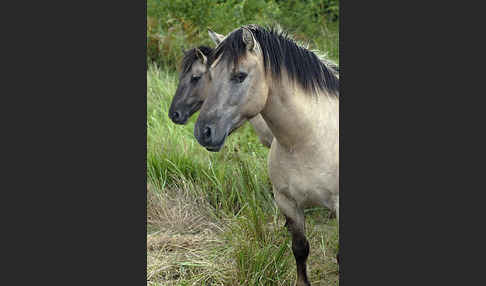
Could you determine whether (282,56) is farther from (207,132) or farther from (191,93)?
(191,93)

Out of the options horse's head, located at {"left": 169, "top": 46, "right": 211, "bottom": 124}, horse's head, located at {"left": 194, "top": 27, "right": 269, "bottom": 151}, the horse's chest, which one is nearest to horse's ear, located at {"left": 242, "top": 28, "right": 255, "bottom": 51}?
horse's head, located at {"left": 194, "top": 27, "right": 269, "bottom": 151}

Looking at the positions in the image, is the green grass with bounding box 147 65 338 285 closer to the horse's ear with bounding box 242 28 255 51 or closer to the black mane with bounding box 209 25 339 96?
the black mane with bounding box 209 25 339 96

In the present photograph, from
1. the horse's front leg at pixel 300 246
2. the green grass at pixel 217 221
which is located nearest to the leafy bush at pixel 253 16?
the green grass at pixel 217 221

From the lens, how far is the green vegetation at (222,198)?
3658 millimetres

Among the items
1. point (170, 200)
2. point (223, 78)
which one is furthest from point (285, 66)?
point (170, 200)

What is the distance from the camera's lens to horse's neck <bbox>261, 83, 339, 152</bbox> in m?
3.23

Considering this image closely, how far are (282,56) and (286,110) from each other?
1.07 feet

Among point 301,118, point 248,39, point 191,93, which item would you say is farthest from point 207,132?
point 191,93

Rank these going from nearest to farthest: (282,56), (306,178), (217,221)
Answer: (282,56) → (306,178) → (217,221)

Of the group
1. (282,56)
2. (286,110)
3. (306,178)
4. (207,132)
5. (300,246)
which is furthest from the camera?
(300,246)

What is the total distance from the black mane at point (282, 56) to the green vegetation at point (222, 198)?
1.71ft

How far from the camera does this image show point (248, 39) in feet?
9.77

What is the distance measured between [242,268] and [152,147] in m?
1.21

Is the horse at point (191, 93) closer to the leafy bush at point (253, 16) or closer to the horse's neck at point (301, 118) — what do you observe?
the leafy bush at point (253, 16)
